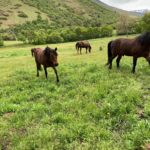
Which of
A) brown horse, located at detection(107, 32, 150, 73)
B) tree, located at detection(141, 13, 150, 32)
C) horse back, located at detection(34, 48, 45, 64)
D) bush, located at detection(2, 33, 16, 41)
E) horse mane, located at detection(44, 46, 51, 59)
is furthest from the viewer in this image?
bush, located at detection(2, 33, 16, 41)

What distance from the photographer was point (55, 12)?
6112 inches

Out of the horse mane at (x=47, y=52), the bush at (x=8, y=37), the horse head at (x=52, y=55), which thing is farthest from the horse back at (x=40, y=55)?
the bush at (x=8, y=37)

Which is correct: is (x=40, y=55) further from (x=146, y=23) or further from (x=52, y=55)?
(x=146, y=23)

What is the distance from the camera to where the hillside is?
13262 cm

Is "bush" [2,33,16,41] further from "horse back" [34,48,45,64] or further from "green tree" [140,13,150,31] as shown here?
"horse back" [34,48,45,64]

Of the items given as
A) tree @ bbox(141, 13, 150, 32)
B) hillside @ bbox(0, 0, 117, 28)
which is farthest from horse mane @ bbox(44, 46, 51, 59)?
hillside @ bbox(0, 0, 117, 28)

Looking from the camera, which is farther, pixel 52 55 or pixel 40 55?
pixel 40 55

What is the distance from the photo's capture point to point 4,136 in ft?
29.2

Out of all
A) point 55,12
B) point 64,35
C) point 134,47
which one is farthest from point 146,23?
point 55,12

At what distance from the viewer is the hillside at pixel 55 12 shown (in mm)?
132625

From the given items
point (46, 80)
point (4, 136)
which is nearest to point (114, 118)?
point (4, 136)

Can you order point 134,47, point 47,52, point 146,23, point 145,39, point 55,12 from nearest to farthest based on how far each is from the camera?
point 47,52, point 145,39, point 134,47, point 146,23, point 55,12

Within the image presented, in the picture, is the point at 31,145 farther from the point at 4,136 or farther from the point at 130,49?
the point at 130,49

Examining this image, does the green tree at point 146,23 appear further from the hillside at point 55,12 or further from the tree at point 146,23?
the hillside at point 55,12
